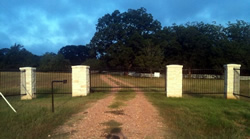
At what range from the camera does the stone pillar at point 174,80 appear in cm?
884

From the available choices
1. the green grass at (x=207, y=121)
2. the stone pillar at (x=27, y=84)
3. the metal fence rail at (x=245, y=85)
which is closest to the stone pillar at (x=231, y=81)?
the green grass at (x=207, y=121)

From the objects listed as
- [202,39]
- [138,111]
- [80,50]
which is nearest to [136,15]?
[202,39]

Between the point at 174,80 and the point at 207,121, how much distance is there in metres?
3.97

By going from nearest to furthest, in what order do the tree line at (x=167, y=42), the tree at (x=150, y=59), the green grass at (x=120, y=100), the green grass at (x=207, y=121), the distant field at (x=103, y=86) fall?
1. the green grass at (x=207, y=121)
2. the green grass at (x=120, y=100)
3. the distant field at (x=103, y=86)
4. the tree at (x=150, y=59)
5. the tree line at (x=167, y=42)

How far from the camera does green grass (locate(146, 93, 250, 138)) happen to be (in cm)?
412

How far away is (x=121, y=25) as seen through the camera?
33844mm

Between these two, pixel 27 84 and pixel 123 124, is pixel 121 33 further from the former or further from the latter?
pixel 123 124

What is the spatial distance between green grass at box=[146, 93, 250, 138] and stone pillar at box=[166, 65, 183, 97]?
198 centimetres

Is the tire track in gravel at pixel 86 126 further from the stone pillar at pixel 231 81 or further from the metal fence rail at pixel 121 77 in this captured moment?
the stone pillar at pixel 231 81

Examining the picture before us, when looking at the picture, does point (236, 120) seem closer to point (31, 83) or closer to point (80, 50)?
point (31, 83)

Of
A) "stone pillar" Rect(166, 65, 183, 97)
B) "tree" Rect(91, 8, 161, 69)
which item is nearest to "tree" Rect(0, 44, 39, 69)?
"tree" Rect(91, 8, 161, 69)

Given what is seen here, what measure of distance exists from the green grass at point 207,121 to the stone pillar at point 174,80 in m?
1.98

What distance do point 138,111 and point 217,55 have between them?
106ft

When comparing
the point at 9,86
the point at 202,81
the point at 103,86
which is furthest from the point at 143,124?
the point at 9,86
